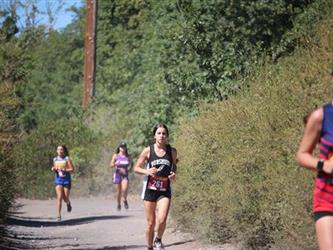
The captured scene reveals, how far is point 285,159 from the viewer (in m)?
11.5

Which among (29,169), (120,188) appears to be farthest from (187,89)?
(29,169)

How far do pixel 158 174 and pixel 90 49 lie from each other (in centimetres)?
2442

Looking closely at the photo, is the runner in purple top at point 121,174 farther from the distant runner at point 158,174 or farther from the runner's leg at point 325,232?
the runner's leg at point 325,232

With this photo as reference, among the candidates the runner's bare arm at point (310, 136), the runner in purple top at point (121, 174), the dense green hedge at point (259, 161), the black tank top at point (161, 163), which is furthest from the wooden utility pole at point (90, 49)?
the runner's bare arm at point (310, 136)

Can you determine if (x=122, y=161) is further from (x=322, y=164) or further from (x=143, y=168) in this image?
(x=322, y=164)

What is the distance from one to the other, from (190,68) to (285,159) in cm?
1112

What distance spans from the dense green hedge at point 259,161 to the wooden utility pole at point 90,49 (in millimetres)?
21167

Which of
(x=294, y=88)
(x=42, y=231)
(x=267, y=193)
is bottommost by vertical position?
(x=42, y=231)

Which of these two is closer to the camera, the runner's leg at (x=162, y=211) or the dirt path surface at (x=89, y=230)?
the runner's leg at (x=162, y=211)

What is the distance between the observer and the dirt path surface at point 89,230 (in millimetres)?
16125

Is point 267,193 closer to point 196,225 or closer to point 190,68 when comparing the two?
point 196,225

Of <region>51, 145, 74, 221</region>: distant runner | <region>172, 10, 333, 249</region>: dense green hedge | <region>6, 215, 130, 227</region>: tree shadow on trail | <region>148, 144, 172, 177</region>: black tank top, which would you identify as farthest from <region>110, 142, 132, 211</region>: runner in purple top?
<region>148, 144, 172, 177</region>: black tank top

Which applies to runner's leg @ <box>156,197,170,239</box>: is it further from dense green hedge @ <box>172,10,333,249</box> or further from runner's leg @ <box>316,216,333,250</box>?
runner's leg @ <box>316,216,333,250</box>

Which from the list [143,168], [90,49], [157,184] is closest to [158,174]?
[157,184]
